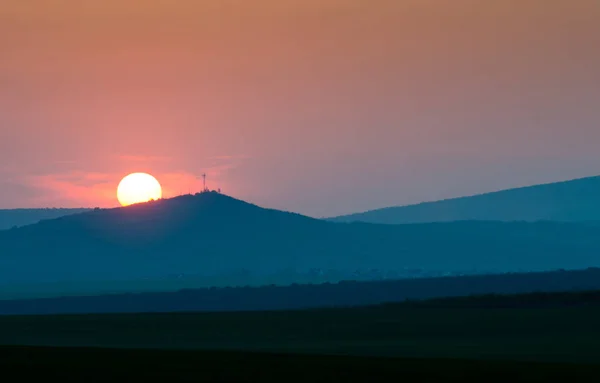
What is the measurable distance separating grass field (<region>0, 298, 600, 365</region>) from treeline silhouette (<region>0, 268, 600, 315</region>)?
17998 millimetres

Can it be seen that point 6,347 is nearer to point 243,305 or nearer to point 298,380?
point 298,380

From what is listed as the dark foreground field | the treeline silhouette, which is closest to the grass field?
the dark foreground field

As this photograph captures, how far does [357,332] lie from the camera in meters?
54.8

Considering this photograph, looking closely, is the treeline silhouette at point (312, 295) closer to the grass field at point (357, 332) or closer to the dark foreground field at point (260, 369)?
the grass field at point (357, 332)

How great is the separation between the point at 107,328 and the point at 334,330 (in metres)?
10.2

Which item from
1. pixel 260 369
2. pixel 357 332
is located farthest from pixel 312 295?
pixel 260 369

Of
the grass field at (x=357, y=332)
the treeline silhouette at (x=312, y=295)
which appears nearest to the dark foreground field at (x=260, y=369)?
the grass field at (x=357, y=332)

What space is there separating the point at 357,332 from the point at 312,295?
3752 cm

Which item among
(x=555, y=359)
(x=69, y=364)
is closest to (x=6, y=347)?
(x=69, y=364)

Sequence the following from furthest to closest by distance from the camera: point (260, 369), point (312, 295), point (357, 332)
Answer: point (312, 295)
point (357, 332)
point (260, 369)

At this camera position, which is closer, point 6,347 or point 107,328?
point 6,347

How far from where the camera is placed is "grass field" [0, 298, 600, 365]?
44.5m

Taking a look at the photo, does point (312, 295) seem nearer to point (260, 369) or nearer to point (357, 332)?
point (357, 332)

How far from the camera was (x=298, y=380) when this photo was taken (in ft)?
106
